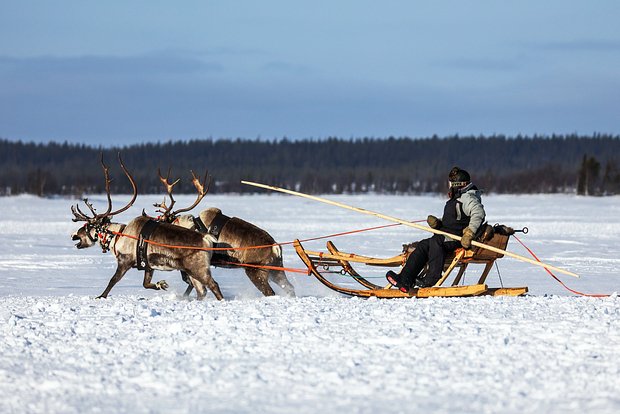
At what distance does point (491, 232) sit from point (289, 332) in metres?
3.49

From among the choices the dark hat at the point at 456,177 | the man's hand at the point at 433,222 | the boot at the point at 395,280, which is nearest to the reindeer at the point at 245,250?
the boot at the point at 395,280

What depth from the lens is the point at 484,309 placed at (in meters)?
9.09

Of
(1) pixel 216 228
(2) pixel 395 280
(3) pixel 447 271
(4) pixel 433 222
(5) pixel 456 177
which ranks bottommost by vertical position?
(2) pixel 395 280

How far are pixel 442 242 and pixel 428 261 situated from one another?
0.90 feet

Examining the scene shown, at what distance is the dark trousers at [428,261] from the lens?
10703 millimetres

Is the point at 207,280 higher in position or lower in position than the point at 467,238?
lower

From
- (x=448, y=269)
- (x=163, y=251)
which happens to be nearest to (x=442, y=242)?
(x=448, y=269)

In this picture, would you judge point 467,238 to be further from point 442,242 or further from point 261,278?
point 261,278

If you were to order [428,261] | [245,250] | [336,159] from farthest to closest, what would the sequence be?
1. [336,159]
2. [245,250]
3. [428,261]

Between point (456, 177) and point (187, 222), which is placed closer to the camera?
point (456, 177)

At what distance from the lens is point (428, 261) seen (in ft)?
35.5

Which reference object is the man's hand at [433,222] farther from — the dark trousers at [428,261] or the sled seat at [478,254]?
the sled seat at [478,254]

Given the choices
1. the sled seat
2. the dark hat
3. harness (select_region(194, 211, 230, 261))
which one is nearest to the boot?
the sled seat

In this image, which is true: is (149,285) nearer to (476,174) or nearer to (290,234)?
(290,234)
